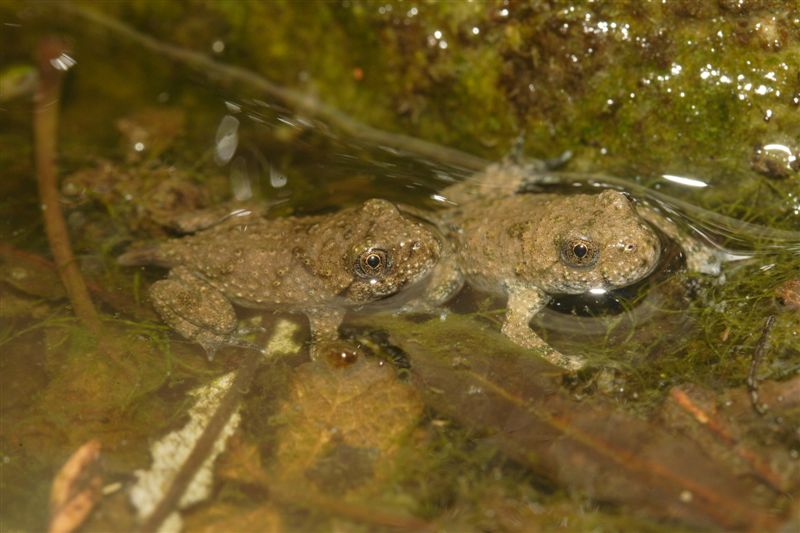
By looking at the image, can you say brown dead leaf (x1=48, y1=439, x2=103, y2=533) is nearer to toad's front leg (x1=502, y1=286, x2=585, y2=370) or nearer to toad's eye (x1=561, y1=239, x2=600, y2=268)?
toad's front leg (x1=502, y1=286, x2=585, y2=370)

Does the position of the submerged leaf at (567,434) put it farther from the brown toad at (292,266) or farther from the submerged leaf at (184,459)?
the submerged leaf at (184,459)

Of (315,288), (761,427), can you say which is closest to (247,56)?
(315,288)

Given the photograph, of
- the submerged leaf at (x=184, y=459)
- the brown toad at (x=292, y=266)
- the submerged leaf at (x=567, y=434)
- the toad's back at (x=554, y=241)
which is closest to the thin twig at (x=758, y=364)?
the submerged leaf at (x=567, y=434)

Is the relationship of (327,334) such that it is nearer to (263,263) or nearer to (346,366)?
(346,366)

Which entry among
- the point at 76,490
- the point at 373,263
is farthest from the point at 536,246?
the point at 76,490

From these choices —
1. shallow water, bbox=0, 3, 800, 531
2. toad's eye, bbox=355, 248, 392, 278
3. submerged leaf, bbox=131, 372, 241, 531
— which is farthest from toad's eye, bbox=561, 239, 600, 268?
submerged leaf, bbox=131, 372, 241, 531

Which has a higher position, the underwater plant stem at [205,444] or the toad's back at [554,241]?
the toad's back at [554,241]

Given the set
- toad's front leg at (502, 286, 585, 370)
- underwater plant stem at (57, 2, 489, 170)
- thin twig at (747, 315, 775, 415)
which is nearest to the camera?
thin twig at (747, 315, 775, 415)
